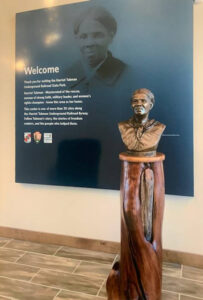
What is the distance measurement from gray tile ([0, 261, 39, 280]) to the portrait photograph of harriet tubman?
65.2 inches

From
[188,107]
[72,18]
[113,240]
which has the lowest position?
[113,240]

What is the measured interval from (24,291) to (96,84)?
5.83 feet

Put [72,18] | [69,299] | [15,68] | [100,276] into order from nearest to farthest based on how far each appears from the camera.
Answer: [69,299] → [100,276] → [72,18] → [15,68]

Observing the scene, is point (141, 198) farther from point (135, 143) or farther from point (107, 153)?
point (107, 153)

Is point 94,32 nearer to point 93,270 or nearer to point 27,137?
point 27,137

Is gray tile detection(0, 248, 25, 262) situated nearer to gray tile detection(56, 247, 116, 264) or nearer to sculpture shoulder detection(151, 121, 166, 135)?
gray tile detection(56, 247, 116, 264)

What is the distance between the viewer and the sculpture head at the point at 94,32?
2.26 m

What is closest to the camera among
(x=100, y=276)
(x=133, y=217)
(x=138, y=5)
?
(x=133, y=217)

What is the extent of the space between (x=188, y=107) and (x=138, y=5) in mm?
988

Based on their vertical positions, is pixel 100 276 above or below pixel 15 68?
below

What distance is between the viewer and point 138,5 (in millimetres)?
2166

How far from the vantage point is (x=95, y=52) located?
90.7 inches

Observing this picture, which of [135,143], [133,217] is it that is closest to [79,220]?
[133,217]

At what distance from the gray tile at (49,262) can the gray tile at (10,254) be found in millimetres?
62
